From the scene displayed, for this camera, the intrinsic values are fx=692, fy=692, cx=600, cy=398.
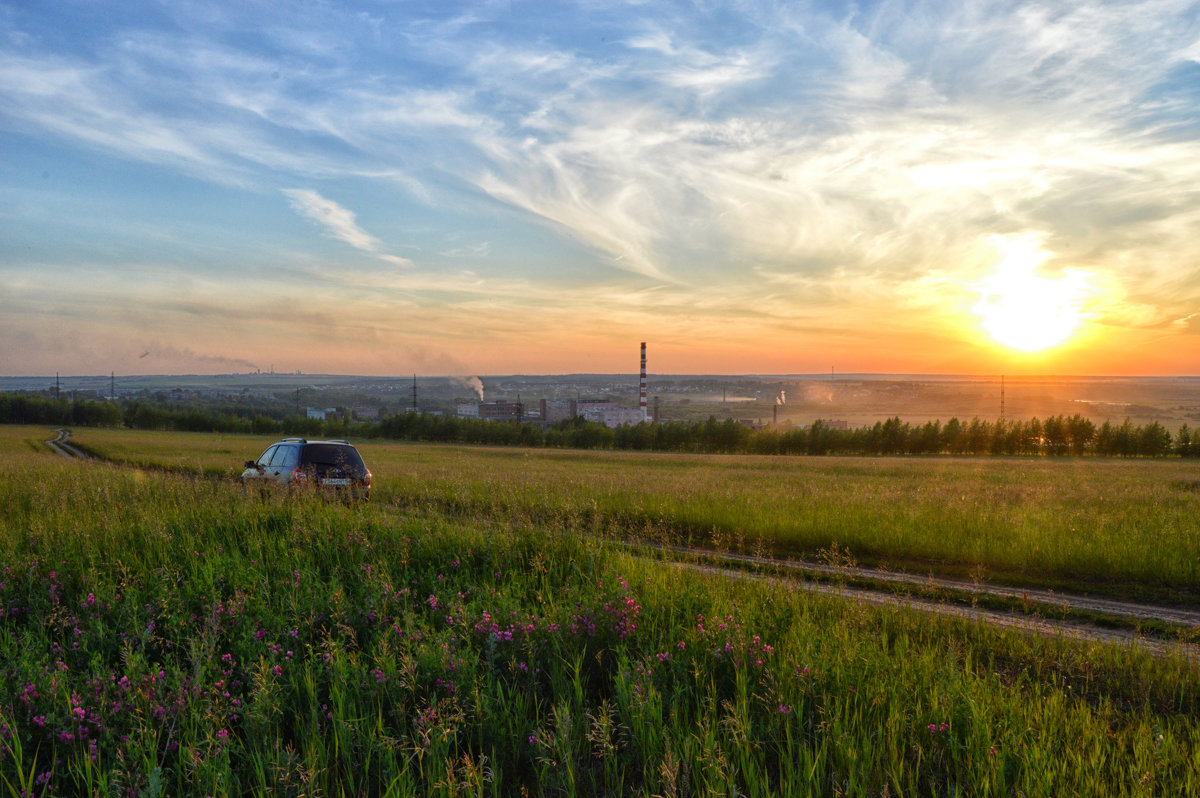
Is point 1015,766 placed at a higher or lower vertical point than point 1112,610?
higher

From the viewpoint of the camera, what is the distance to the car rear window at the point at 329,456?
1666 cm

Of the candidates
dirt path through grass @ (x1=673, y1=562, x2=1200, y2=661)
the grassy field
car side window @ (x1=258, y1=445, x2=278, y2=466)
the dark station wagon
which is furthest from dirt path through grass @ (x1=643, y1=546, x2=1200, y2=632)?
car side window @ (x1=258, y1=445, x2=278, y2=466)

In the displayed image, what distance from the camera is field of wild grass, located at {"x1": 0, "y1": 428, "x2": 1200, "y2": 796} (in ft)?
13.2

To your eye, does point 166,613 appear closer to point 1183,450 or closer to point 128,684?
point 128,684

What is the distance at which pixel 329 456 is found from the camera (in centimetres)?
1691

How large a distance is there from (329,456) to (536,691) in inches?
527

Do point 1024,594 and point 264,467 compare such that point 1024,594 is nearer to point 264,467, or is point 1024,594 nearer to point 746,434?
point 264,467

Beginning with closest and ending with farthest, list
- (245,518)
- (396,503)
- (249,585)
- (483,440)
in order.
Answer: (249,585) → (245,518) → (396,503) → (483,440)

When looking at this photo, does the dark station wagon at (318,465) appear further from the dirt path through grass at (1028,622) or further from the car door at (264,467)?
the dirt path through grass at (1028,622)

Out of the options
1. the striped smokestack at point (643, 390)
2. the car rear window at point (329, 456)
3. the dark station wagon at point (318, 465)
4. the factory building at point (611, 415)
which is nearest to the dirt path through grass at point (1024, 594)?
the dark station wagon at point (318, 465)

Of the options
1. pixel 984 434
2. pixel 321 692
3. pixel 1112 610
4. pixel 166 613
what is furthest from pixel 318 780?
pixel 984 434

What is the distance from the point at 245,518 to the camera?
10039 millimetres

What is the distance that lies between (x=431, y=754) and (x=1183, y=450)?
8777 centimetres

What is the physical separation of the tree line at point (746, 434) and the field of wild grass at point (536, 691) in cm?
6992
